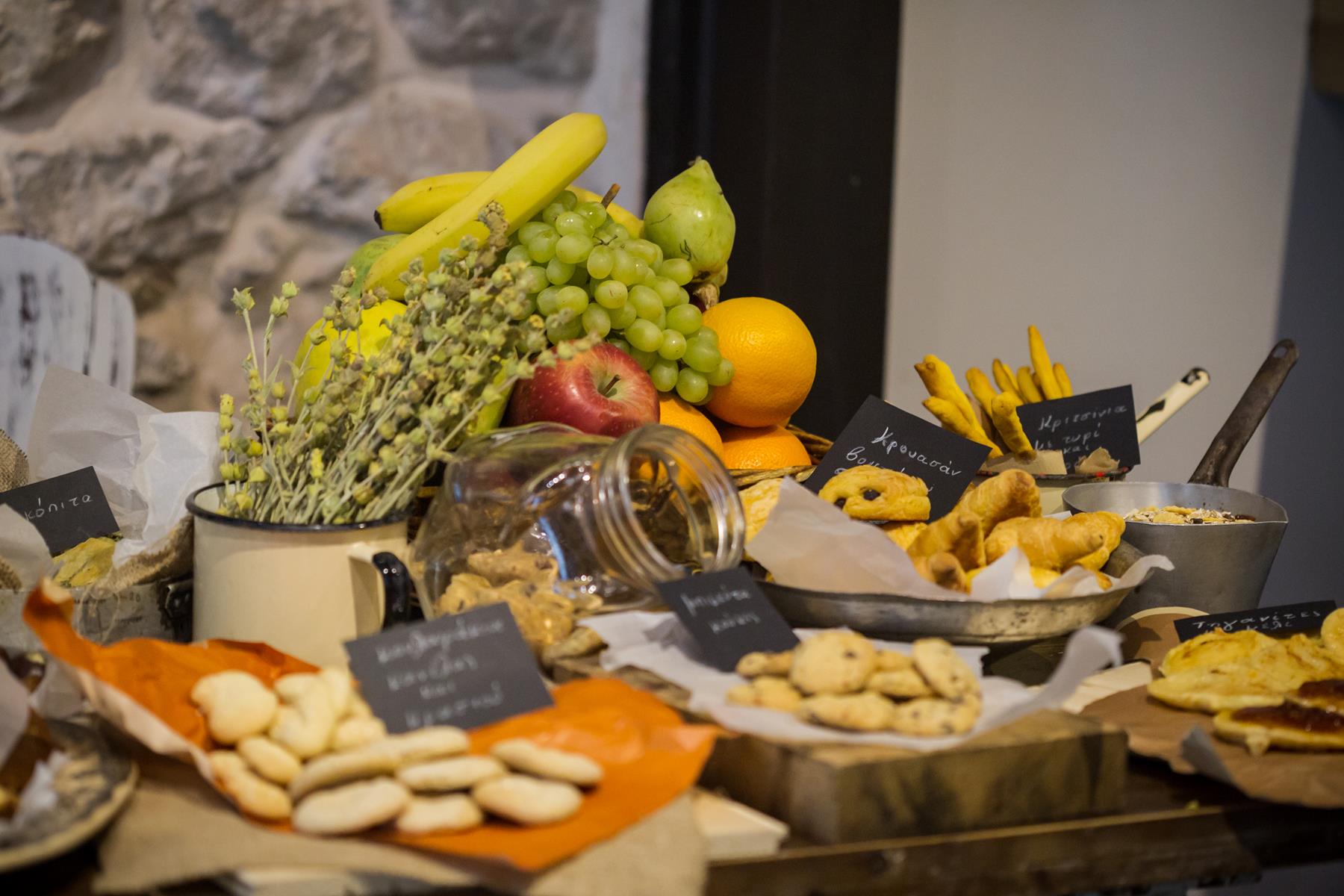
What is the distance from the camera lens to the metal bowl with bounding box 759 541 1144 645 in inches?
32.9

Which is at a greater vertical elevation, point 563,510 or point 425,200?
point 425,200

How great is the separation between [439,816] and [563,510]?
32 centimetres

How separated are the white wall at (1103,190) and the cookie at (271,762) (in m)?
1.89

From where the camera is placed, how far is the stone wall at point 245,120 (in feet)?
6.25

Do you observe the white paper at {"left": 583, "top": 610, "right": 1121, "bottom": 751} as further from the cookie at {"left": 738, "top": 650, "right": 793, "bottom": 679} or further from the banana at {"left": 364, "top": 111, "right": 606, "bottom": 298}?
the banana at {"left": 364, "top": 111, "right": 606, "bottom": 298}

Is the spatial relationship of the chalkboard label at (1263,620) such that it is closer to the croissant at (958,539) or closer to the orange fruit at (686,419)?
the croissant at (958,539)

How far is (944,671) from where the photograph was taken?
0.72m

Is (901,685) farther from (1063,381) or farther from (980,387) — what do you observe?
(1063,381)

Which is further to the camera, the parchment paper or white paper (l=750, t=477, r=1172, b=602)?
white paper (l=750, t=477, r=1172, b=602)

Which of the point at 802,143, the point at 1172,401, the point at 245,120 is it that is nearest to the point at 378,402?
the point at 1172,401

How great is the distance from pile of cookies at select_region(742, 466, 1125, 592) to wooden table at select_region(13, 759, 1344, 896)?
0.66 feet

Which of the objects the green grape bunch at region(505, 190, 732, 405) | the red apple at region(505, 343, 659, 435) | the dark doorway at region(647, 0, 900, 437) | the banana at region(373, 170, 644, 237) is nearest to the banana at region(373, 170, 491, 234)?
the banana at region(373, 170, 644, 237)

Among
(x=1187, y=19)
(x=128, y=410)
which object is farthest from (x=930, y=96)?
(x=128, y=410)

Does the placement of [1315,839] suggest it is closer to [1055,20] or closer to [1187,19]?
[1055,20]
